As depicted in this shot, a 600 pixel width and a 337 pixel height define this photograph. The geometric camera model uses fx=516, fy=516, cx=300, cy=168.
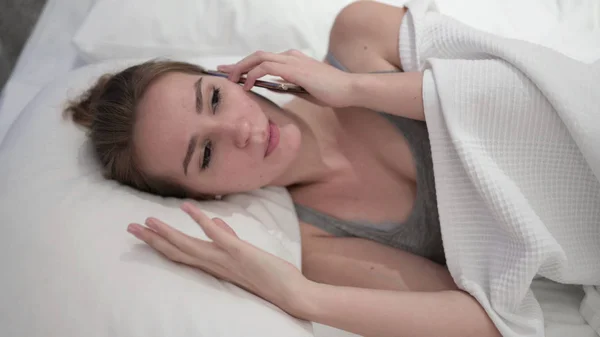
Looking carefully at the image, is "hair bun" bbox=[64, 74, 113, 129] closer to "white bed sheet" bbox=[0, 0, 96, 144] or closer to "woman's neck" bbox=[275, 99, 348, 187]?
"white bed sheet" bbox=[0, 0, 96, 144]

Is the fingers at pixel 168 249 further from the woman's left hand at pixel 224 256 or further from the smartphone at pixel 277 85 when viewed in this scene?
the smartphone at pixel 277 85

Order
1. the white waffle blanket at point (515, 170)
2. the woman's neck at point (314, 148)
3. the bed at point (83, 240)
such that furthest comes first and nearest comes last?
the woman's neck at point (314, 148) < the white waffle blanket at point (515, 170) < the bed at point (83, 240)

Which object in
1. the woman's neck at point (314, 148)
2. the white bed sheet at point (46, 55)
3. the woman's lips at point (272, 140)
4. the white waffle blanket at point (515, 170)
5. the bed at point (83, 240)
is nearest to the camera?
the bed at point (83, 240)

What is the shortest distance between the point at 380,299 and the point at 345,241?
237 mm

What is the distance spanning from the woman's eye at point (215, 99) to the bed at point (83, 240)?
20 centimetres

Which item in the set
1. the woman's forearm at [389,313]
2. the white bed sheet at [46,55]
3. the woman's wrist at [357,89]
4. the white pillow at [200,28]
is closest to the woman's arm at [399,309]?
the woman's forearm at [389,313]

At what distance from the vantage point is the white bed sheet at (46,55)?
132 centimetres

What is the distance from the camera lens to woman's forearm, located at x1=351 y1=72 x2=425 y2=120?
98 cm

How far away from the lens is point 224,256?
33.1 inches

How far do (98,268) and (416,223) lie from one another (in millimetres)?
623

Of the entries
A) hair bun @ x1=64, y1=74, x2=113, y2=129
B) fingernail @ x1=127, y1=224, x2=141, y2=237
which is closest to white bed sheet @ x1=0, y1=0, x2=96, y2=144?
hair bun @ x1=64, y1=74, x2=113, y2=129

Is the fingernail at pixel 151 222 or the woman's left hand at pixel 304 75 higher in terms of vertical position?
the woman's left hand at pixel 304 75

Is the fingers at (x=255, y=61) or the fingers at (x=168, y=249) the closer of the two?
the fingers at (x=168, y=249)

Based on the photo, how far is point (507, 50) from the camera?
93cm
